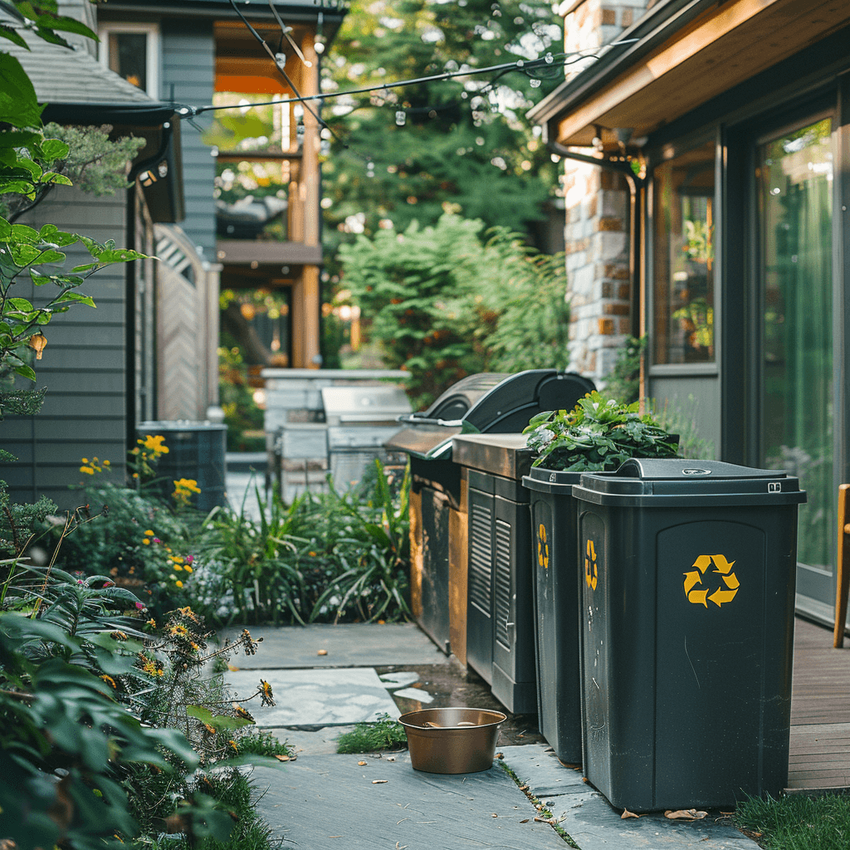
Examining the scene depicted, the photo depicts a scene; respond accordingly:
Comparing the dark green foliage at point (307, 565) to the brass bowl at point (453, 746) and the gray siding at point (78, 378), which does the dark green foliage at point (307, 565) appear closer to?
the gray siding at point (78, 378)

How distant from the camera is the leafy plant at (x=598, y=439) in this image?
3.33 meters

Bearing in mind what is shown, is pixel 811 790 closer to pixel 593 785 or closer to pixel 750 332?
pixel 593 785

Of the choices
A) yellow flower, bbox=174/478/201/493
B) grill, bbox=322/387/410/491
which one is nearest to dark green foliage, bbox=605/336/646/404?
grill, bbox=322/387/410/491

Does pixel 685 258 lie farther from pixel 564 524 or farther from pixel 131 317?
pixel 131 317

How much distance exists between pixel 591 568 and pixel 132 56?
1344 centimetres

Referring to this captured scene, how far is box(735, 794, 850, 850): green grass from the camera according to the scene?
100 inches

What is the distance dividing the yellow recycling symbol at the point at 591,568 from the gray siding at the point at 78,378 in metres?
4.14

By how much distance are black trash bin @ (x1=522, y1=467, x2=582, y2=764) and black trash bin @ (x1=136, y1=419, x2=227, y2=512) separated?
459cm

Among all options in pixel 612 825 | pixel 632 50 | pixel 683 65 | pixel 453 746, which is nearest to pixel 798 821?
pixel 612 825

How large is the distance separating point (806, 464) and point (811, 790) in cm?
275

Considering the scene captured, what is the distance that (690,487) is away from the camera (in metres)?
2.77

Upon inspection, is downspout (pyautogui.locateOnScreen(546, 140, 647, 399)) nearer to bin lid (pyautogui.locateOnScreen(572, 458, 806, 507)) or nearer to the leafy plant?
the leafy plant

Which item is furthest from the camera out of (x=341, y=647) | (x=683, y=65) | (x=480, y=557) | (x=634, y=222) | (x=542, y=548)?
(x=634, y=222)

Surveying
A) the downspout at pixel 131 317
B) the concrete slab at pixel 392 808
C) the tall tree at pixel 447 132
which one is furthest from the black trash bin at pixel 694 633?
the tall tree at pixel 447 132
